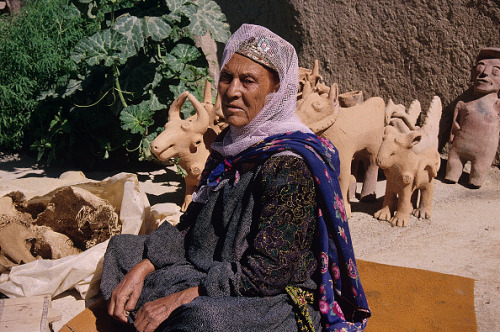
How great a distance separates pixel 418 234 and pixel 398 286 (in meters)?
1.12

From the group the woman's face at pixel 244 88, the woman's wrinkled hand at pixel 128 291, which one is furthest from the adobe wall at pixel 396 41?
the woman's wrinkled hand at pixel 128 291

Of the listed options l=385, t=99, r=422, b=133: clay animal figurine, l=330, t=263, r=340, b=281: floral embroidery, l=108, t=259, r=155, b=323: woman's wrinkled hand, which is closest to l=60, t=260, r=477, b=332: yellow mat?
l=108, t=259, r=155, b=323: woman's wrinkled hand

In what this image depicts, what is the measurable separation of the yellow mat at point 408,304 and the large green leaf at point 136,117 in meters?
2.71

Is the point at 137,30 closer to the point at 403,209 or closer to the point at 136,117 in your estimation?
the point at 136,117

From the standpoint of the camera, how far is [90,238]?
3684mm

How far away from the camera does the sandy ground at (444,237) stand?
3.30 meters

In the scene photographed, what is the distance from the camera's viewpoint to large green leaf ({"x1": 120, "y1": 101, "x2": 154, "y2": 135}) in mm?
5348

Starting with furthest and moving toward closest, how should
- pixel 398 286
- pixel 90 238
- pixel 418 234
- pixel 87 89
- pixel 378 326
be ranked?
pixel 87 89 → pixel 418 234 → pixel 90 238 → pixel 398 286 → pixel 378 326

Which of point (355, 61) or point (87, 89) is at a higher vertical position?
point (355, 61)

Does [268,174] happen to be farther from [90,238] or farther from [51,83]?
[51,83]

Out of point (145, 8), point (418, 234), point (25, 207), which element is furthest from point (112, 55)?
point (418, 234)

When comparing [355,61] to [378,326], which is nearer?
[378,326]

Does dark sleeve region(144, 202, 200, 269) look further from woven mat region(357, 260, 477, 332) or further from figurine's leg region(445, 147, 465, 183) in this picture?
figurine's leg region(445, 147, 465, 183)

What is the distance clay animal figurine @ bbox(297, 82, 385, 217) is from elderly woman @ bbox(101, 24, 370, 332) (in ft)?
6.71
